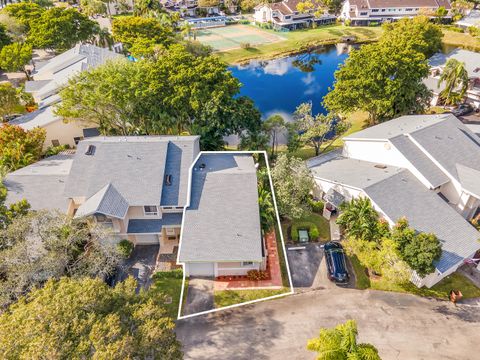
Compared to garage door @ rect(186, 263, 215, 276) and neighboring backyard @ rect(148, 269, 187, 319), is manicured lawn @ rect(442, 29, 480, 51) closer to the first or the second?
garage door @ rect(186, 263, 215, 276)

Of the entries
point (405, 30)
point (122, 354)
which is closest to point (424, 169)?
point (122, 354)

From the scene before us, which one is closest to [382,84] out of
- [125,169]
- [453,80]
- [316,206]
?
[453,80]

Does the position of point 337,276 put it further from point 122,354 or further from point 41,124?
point 41,124

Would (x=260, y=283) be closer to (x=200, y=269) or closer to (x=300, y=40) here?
(x=200, y=269)

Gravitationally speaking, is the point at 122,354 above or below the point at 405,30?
below

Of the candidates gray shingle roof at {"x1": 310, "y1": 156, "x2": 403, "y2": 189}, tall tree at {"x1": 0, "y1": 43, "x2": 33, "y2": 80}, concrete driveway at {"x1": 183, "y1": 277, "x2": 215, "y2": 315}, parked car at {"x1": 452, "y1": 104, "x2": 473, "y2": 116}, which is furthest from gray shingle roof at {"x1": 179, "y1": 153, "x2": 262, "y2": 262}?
tall tree at {"x1": 0, "y1": 43, "x2": 33, "y2": 80}

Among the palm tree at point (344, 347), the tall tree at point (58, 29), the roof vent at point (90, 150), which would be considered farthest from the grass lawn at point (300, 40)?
the palm tree at point (344, 347)
